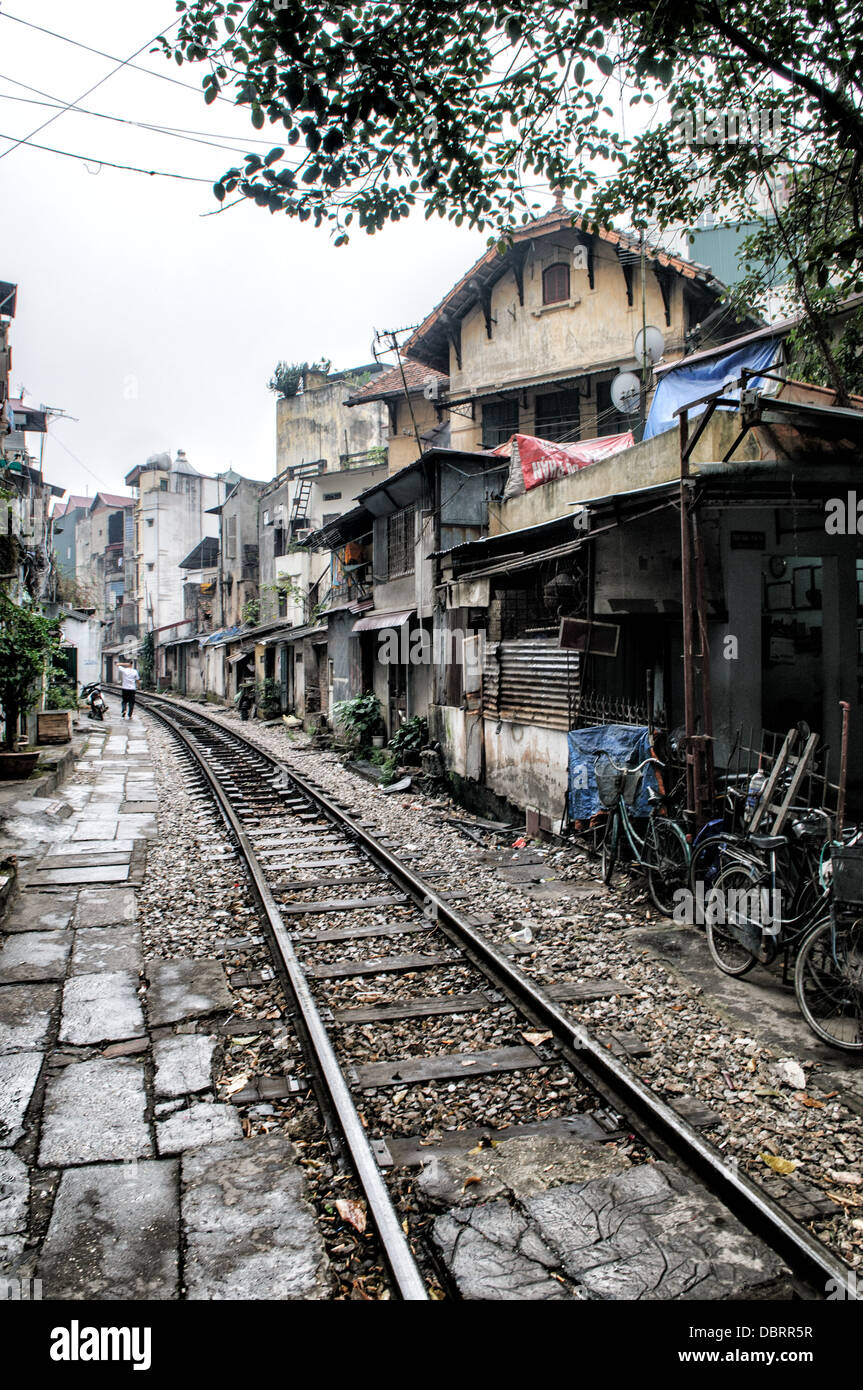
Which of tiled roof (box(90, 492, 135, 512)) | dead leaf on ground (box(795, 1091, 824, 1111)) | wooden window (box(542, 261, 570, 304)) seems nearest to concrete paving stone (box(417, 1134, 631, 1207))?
dead leaf on ground (box(795, 1091, 824, 1111))

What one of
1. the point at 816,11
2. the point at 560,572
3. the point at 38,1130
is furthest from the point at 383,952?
the point at 816,11

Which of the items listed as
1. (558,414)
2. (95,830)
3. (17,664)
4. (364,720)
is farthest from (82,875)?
(558,414)

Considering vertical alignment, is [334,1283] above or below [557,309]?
below

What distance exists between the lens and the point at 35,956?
6.74 metres

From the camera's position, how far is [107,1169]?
3895 millimetres

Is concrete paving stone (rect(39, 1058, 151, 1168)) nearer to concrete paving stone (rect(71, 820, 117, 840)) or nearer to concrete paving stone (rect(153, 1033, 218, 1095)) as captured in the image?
concrete paving stone (rect(153, 1033, 218, 1095))

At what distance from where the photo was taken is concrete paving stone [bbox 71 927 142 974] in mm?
6523

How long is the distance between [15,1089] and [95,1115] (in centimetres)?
62

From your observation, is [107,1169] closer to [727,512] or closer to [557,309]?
[727,512]

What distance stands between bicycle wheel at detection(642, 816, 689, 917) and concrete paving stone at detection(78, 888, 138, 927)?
4852 millimetres

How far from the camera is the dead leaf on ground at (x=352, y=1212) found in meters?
3.47

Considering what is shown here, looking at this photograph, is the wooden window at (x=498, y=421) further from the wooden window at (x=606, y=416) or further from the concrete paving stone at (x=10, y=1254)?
the concrete paving stone at (x=10, y=1254)

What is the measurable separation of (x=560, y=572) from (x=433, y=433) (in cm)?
1487

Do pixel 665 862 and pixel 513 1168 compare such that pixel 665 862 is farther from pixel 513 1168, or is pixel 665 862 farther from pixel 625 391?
pixel 625 391
